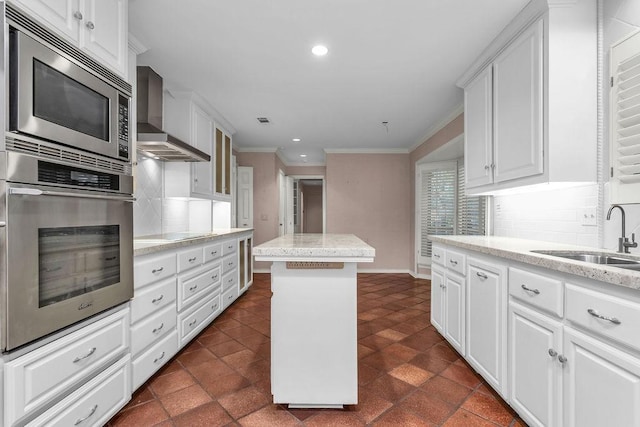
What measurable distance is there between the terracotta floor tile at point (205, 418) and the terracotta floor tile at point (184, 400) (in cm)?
5

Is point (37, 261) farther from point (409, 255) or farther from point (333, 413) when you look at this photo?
point (409, 255)

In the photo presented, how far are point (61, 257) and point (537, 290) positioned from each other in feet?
6.96

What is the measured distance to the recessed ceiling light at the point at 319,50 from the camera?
7.51 feet

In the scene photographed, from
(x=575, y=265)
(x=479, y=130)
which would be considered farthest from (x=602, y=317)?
(x=479, y=130)

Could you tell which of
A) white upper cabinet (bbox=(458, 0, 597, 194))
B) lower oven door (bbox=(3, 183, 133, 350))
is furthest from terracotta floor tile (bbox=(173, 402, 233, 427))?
white upper cabinet (bbox=(458, 0, 597, 194))

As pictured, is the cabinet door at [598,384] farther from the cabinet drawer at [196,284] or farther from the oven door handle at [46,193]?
the cabinet drawer at [196,284]

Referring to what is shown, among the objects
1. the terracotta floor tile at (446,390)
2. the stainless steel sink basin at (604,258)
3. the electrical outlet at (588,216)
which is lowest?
the terracotta floor tile at (446,390)

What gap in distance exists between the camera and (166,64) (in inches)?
101

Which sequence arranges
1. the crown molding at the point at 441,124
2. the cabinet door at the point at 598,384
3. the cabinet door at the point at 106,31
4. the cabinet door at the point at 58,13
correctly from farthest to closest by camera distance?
the crown molding at the point at 441,124 < the cabinet door at the point at 106,31 < the cabinet door at the point at 58,13 < the cabinet door at the point at 598,384

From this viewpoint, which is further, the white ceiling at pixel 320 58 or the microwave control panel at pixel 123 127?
the white ceiling at pixel 320 58

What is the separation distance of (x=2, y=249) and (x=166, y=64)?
6.85ft

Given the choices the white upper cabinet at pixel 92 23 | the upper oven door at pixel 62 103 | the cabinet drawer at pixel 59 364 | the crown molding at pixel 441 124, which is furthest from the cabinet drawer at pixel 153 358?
the crown molding at pixel 441 124

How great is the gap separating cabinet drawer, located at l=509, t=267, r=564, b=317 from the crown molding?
8.28 feet

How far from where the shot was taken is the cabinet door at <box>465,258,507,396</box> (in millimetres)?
1725
